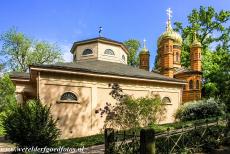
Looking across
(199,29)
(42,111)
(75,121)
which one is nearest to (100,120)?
(75,121)

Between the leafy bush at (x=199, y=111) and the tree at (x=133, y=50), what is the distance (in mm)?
31091

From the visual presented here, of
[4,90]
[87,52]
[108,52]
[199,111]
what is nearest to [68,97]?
[87,52]

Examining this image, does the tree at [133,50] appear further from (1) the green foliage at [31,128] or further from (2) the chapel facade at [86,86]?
(1) the green foliage at [31,128]

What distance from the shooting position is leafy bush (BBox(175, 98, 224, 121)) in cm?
2567

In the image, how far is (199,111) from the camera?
26234mm

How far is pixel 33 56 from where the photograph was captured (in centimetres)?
4794

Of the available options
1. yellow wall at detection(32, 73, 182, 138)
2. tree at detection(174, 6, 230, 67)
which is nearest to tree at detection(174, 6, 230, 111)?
tree at detection(174, 6, 230, 67)

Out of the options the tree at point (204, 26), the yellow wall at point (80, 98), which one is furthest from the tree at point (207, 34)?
the yellow wall at point (80, 98)

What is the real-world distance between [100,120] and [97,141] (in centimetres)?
516

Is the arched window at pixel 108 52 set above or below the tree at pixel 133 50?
below

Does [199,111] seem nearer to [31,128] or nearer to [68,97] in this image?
[68,97]

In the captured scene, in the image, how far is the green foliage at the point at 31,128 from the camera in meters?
13.6

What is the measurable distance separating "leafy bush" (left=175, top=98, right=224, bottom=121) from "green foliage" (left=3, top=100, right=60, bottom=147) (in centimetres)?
1504

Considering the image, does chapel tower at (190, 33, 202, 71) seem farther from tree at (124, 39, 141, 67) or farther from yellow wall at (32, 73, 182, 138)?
tree at (124, 39, 141, 67)
